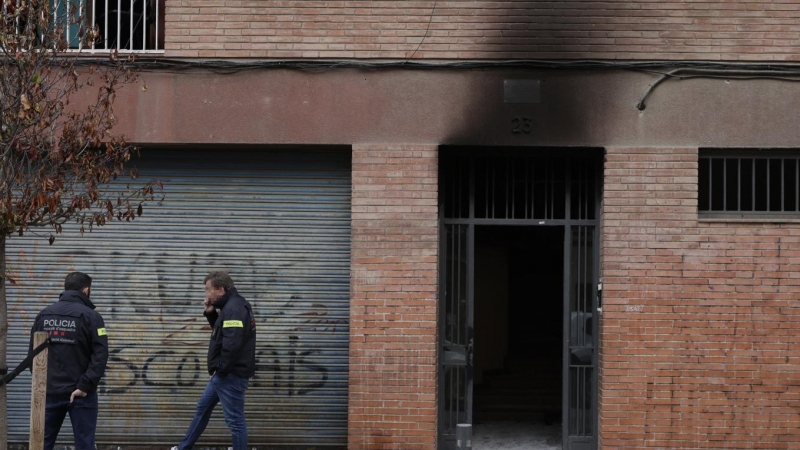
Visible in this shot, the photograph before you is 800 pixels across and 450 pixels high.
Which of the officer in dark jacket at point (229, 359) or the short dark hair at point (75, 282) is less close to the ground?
the short dark hair at point (75, 282)

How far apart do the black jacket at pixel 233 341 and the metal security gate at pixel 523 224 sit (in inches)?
85.7

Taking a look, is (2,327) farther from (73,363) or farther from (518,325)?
(518,325)

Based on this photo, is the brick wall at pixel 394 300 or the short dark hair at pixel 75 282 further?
the brick wall at pixel 394 300

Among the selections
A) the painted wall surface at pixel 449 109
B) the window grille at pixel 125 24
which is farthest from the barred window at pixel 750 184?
the window grille at pixel 125 24

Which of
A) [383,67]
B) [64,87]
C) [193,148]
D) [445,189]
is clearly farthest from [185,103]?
[445,189]

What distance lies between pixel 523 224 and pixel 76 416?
4689mm

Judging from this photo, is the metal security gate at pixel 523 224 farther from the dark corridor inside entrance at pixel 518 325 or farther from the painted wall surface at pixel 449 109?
the dark corridor inside entrance at pixel 518 325

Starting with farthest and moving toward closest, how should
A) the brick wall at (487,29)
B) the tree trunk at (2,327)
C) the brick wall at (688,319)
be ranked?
the brick wall at (487,29)
the brick wall at (688,319)
the tree trunk at (2,327)

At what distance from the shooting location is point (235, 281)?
31.5 ft

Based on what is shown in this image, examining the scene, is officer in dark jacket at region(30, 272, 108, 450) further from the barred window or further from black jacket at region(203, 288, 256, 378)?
the barred window

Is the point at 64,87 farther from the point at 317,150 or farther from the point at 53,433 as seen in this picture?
the point at 53,433

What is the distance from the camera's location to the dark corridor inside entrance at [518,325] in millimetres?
12570

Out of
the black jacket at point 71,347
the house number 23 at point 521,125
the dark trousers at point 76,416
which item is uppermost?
the house number 23 at point 521,125

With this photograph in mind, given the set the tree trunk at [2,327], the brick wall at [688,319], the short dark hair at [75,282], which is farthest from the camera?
the brick wall at [688,319]
